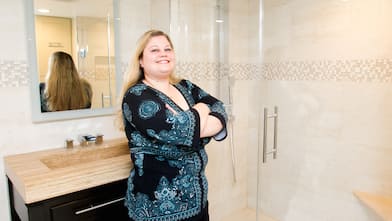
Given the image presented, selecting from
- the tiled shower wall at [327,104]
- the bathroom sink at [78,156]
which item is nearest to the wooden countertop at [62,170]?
the bathroom sink at [78,156]

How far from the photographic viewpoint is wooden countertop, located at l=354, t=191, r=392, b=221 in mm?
1940

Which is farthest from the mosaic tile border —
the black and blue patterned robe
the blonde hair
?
the black and blue patterned robe

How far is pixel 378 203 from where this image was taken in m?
2.07

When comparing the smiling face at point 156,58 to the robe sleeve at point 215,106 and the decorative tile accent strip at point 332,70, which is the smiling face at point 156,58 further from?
the decorative tile accent strip at point 332,70

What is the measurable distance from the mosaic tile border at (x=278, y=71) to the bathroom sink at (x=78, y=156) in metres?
0.43

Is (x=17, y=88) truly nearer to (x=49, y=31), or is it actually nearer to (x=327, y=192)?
(x=49, y=31)

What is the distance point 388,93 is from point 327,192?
2.75 feet

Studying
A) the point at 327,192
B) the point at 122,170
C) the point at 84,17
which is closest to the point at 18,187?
the point at 122,170

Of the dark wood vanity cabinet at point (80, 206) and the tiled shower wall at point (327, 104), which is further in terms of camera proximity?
the tiled shower wall at point (327, 104)

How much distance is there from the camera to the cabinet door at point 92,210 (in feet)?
4.75

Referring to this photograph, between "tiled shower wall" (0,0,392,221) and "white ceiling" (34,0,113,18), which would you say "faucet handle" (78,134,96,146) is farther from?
"white ceiling" (34,0,113,18)

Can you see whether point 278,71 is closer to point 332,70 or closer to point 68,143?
point 332,70

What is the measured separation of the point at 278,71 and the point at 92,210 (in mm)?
1732

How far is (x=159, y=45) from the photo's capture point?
1484 millimetres
